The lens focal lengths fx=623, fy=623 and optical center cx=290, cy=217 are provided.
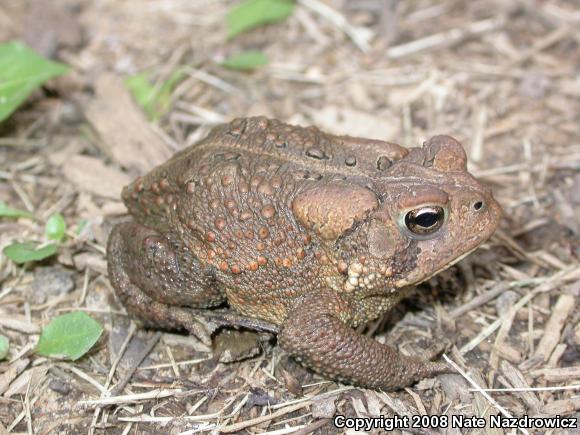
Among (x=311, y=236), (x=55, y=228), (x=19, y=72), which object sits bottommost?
(x=55, y=228)

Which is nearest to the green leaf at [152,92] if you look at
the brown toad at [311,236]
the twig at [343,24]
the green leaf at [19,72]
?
the green leaf at [19,72]

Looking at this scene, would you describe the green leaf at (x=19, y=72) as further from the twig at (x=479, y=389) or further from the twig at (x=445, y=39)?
the twig at (x=479, y=389)

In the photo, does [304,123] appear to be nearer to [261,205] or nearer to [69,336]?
[261,205]

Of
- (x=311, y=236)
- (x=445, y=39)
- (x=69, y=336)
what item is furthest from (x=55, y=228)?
(x=445, y=39)

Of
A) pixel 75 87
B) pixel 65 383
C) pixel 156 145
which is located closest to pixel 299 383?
pixel 65 383

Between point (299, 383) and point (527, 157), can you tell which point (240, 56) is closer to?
point (527, 157)

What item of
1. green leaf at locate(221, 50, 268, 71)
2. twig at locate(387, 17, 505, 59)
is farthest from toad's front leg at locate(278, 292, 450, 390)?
twig at locate(387, 17, 505, 59)
